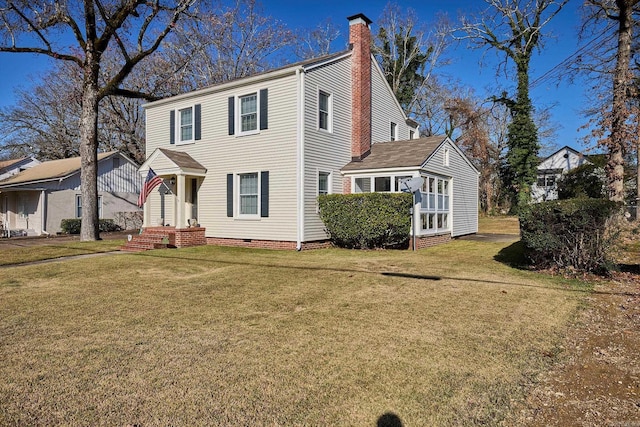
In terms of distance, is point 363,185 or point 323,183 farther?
point 363,185

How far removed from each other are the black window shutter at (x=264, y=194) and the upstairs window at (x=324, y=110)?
2585 mm

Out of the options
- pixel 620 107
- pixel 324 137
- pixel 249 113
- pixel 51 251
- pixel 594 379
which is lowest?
pixel 594 379

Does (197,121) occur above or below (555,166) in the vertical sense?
below

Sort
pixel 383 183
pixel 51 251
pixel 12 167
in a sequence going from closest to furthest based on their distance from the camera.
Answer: pixel 51 251
pixel 383 183
pixel 12 167

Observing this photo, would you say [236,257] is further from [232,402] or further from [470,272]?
[232,402]

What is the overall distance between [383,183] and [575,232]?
754 centimetres

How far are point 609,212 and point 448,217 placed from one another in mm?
8898

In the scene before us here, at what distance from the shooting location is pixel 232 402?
2.98 m

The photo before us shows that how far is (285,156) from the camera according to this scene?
13.1 m

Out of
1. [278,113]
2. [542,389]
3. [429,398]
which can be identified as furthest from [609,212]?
[278,113]

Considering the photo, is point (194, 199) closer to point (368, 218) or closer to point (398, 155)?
point (368, 218)

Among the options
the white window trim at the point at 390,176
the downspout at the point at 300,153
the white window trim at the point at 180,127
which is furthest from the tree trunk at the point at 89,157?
the white window trim at the point at 390,176

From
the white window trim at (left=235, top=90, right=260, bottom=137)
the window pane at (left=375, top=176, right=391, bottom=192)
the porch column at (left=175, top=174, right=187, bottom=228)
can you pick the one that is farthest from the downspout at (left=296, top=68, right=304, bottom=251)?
the porch column at (left=175, top=174, right=187, bottom=228)

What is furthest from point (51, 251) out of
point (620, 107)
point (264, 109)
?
point (620, 107)
